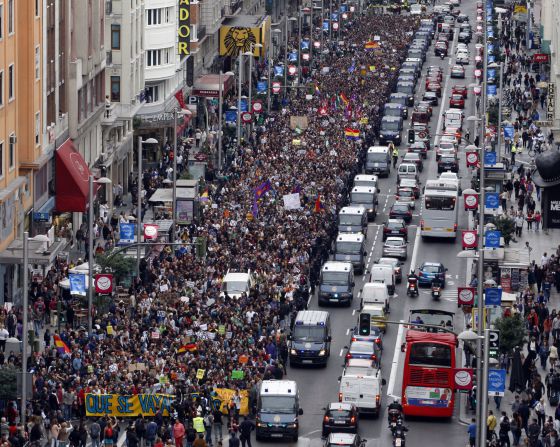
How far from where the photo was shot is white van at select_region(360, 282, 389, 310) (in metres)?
94.2

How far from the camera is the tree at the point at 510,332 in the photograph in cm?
→ 8194

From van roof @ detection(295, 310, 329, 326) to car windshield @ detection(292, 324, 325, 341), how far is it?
0.18 meters

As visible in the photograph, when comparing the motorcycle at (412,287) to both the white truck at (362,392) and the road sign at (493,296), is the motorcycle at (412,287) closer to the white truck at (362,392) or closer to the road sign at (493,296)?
the road sign at (493,296)

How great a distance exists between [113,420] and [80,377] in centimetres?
A: 399

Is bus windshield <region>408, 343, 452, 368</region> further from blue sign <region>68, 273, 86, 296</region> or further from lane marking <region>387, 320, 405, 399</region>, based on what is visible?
blue sign <region>68, 273, 86, 296</region>

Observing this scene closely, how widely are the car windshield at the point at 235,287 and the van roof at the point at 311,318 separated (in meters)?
5.71

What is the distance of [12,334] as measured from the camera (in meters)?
82.4

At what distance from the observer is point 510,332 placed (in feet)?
269

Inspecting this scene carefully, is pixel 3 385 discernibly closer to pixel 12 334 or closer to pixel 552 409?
pixel 12 334

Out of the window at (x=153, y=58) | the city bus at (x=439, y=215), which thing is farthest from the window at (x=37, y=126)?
the window at (x=153, y=58)

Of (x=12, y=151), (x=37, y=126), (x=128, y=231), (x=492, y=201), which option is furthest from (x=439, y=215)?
(x=12, y=151)

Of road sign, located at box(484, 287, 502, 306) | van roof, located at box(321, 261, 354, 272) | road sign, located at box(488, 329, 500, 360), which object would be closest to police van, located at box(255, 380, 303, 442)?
road sign, located at box(488, 329, 500, 360)

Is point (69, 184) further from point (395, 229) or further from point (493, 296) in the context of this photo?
point (493, 296)

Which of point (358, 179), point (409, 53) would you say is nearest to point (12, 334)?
point (358, 179)
